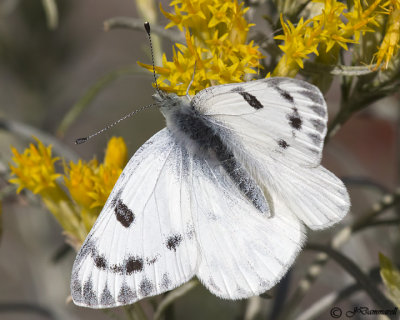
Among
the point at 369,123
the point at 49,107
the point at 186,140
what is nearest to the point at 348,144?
the point at 369,123

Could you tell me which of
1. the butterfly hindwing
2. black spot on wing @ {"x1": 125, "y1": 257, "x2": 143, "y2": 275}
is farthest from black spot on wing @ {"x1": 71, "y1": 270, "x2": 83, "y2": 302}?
black spot on wing @ {"x1": 125, "y1": 257, "x2": 143, "y2": 275}

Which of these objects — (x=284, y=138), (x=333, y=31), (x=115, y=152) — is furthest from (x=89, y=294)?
(x=333, y=31)

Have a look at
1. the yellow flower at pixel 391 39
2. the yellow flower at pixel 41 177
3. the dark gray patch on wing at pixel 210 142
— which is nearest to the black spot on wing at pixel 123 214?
the yellow flower at pixel 41 177

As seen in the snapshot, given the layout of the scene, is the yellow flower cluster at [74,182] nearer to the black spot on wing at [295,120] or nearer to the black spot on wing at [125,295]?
the black spot on wing at [125,295]

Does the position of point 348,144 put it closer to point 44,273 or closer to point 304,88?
point 44,273

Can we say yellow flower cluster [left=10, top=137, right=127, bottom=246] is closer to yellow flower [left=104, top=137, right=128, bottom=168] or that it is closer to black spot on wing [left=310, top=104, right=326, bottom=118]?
yellow flower [left=104, top=137, right=128, bottom=168]

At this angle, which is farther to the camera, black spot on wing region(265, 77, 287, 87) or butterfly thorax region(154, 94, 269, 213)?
butterfly thorax region(154, 94, 269, 213)

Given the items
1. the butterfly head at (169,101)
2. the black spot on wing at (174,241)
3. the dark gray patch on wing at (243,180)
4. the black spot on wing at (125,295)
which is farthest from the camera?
the butterfly head at (169,101)
